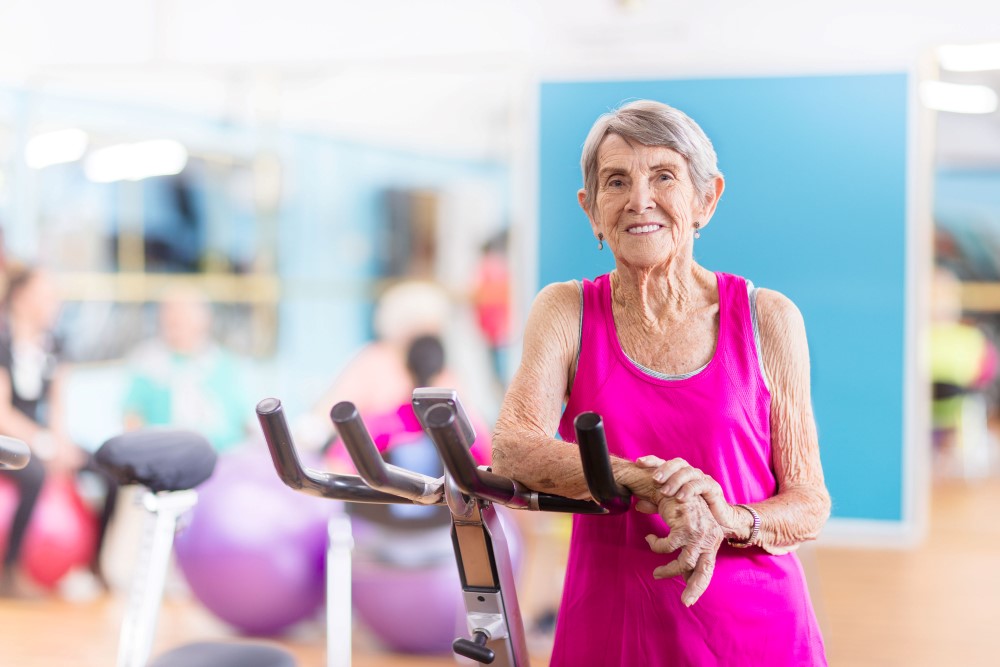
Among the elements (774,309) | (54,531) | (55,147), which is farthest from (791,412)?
(55,147)

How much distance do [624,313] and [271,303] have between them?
3.25 meters

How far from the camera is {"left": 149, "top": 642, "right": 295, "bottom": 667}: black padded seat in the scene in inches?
84.0

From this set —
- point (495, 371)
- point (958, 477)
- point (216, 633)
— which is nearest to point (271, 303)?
point (495, 371)

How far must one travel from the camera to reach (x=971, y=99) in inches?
177

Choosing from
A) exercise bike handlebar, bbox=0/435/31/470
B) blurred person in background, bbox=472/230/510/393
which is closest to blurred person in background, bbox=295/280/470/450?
blurred person in background, bbox=472/230/510/393

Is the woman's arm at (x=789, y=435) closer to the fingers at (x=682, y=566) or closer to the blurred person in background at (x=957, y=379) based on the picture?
the fingers at (x=682, y=566)

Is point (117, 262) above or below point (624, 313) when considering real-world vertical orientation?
above

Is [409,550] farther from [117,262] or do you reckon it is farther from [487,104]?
[117,262]

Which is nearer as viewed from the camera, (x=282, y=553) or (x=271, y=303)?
(x=282, y=553)

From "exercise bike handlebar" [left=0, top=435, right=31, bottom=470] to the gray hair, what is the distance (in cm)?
100

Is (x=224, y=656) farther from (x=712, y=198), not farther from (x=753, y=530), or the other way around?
(x=712, y=198)

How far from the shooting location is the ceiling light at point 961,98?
14.5ft

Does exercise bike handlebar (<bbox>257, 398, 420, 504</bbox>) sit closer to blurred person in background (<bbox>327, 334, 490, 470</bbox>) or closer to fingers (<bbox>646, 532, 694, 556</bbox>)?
fingers (<bbox>646, 532, 694, 556</bbox>)

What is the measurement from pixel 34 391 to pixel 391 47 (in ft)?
6.70
